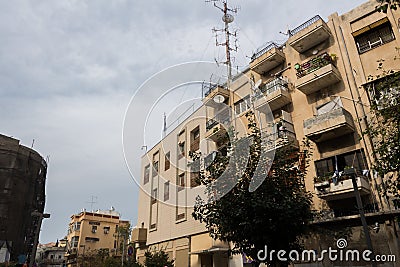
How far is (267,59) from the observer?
19188mm

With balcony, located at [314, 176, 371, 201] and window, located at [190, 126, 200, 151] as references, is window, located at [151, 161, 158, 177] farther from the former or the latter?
balcony, located at [314, 176, 371, 201]

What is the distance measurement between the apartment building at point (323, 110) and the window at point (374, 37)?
4cm

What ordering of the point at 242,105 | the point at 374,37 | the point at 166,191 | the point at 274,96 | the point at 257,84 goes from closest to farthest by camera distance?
1. the point at 374,37
2. the point at 274,96
3. the point at 257,84
4. the point at 242,105
5. the point at 166,191

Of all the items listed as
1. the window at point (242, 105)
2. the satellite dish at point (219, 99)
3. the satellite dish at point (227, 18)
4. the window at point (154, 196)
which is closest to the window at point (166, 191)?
the window at point (154, 196)

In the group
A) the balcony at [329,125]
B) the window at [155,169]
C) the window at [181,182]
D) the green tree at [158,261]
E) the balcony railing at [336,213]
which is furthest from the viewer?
the window at [155,169]

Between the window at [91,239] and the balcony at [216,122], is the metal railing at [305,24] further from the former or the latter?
the window at [91,239]

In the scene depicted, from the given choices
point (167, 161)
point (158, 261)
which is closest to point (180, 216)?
point (158, 261)

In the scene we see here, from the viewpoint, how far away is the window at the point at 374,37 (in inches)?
581

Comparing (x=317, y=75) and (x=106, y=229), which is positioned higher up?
(x=317, y=75)

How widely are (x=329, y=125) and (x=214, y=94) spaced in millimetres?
10114

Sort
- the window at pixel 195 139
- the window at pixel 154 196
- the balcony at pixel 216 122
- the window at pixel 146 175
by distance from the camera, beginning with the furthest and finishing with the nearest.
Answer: the window at pixel 146 175 < the window at pixel 154 196 < the window at pixel 195 139 < the balcony at pixel 216 122

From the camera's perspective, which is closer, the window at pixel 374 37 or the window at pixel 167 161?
the window at pixel 374 37

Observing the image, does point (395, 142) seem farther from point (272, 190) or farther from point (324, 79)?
point (324, 79)

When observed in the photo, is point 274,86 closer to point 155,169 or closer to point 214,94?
point 214,94
